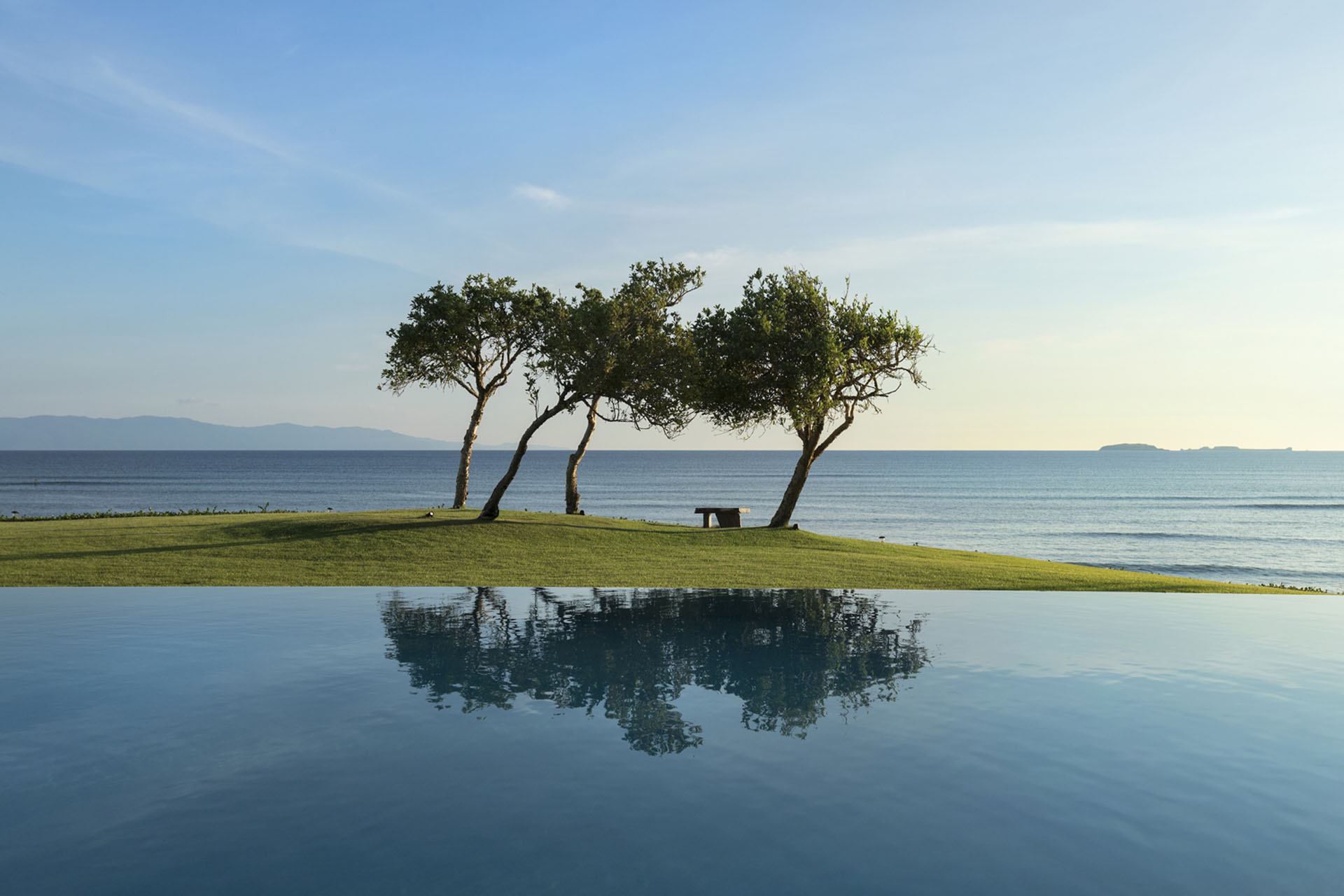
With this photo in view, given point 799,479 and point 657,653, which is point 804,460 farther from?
point 657,653

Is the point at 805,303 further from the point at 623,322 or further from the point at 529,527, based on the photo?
the point at 529,527

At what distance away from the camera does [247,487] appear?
114 metres

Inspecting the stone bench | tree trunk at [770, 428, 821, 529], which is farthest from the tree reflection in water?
the stone bench

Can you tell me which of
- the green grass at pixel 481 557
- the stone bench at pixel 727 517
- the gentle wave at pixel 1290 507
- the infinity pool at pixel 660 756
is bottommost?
the infinity pool at pixel 660 756

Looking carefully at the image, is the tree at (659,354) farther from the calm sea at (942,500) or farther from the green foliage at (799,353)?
the calm sea at (942,500)

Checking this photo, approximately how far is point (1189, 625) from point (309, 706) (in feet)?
48.2

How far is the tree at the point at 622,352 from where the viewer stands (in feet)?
96.5

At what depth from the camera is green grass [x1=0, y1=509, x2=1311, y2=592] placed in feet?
65.7

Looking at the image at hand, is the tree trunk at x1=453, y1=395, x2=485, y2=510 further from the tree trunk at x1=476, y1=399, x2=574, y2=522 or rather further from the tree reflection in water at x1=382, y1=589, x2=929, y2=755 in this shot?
the tree reflection in water at x1=382, y1=589, x2=929, y2=755

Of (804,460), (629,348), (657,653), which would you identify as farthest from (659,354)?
(657,653)

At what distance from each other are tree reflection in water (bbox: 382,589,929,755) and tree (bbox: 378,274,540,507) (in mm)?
19439

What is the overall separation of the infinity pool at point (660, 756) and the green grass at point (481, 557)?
511 cm

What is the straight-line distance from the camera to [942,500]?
9919cm

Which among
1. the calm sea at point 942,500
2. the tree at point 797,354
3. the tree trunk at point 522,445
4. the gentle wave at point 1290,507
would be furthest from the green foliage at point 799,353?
the gentle wave at point 1290,507
